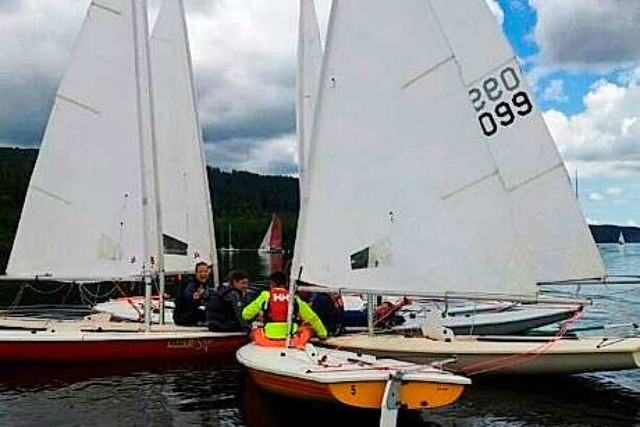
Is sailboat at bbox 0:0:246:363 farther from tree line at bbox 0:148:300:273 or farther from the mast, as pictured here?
tree line at bbox 0:148:300:273

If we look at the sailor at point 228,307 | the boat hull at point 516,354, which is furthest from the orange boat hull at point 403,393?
the sailor at point 228,307

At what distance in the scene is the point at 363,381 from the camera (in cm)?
904

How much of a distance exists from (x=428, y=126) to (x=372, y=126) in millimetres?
723

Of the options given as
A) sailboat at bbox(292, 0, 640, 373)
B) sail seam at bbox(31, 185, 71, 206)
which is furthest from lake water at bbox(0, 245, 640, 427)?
sail seam at bbox(31, 185, 71, 206)

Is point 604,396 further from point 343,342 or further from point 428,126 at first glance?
point 428,126

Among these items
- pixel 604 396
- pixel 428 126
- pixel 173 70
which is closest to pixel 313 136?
pixel 428 126

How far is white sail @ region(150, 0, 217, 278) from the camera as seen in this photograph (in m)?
16.8

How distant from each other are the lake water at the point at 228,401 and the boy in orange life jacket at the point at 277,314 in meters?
0.82

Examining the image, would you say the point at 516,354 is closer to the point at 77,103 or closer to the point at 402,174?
the point at 402,174

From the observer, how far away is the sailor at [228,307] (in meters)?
14.2

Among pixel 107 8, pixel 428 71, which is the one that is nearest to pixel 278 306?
pixel 428 71

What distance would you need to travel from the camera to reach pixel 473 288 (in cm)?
1102

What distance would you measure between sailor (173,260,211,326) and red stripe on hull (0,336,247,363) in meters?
0.98

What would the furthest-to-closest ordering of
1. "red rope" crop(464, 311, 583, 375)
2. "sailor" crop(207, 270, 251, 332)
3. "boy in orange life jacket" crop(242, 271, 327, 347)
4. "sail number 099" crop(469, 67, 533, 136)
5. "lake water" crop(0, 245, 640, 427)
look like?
1. "sailor" crop(207, 270, 251, 332)
2. "red rope" crop(464, 311, 583, 375)
3. "sail number 099" crop(469, 67, 533, 136)
4. "boy in orange life jacket" crop(242, 271, 327, 347)
5. "lake water" crop(0, 245, 640, 427)
